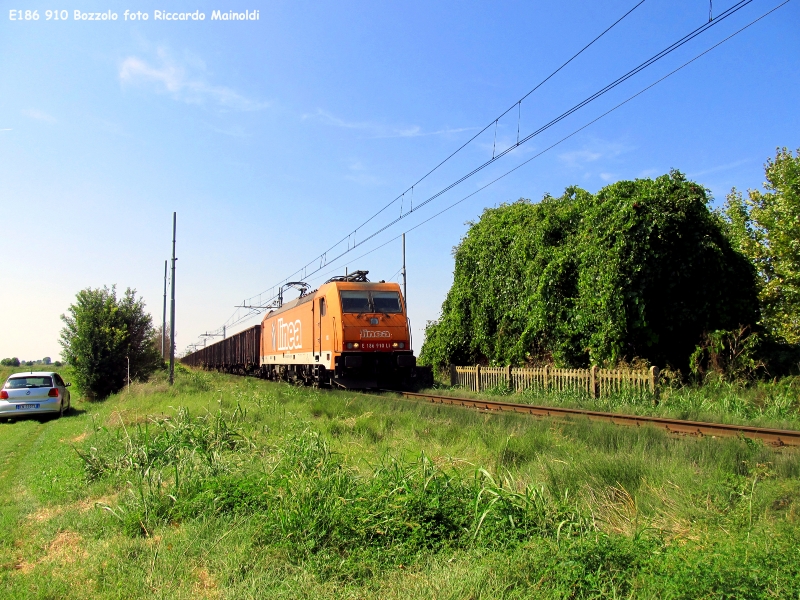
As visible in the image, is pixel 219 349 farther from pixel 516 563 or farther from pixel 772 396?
pixel 516 563

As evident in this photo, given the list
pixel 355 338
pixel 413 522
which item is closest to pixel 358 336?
pixel 355 338

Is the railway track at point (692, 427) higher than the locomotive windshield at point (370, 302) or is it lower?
lower

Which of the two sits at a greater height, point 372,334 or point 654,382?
point 372,334

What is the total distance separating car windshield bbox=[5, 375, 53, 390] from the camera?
1773 cm

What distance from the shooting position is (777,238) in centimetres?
2538

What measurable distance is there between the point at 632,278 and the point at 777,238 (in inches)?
Answer: 508

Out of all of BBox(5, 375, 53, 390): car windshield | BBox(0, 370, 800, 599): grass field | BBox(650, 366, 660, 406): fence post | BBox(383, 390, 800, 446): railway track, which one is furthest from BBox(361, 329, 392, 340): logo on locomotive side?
BBox(0, 370, 800, 599): grass field

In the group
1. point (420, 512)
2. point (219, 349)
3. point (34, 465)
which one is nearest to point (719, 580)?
point (420, 512)

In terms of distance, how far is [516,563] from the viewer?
409cm

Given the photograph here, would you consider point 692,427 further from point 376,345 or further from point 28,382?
point 28,382

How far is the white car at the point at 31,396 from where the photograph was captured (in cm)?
1727

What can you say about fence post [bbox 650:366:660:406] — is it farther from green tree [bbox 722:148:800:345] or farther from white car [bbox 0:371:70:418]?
white car [bbox 0:371:70:418]

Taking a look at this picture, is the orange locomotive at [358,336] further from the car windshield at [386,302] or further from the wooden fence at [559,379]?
the wooden fence at [559,379]

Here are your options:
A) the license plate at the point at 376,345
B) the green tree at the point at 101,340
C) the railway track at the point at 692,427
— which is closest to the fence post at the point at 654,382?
the railway track at the point at 692,427
